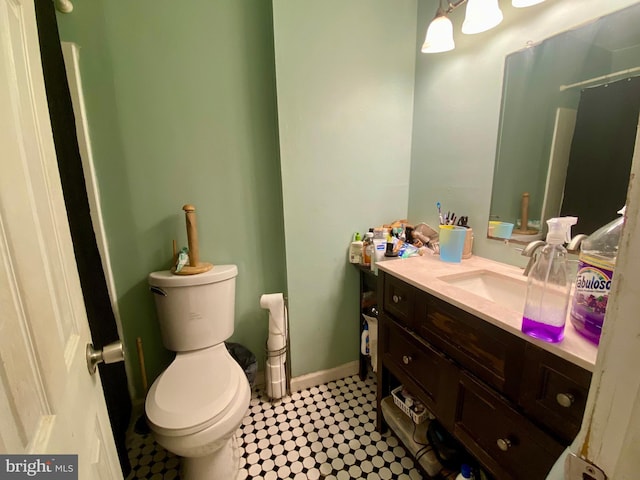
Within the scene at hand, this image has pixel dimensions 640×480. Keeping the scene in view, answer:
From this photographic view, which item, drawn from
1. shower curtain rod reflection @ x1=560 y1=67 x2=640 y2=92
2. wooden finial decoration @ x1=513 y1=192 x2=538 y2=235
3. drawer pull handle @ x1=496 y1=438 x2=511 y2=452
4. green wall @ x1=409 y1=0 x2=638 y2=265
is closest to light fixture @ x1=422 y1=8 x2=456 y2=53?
green wall @ x1=409 y1=0 x2=638 y2=265

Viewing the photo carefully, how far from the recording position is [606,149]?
0.87 meters

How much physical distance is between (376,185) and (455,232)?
57 centimetres

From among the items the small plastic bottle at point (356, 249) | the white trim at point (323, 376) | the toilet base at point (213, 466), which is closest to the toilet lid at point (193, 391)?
the toilet base at point (213, 466)

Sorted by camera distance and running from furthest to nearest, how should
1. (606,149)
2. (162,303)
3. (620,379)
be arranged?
1. (162,303)
2. (606,149)
3. (620,379)

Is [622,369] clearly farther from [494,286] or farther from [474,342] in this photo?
[494,286]

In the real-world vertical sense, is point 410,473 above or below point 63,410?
below

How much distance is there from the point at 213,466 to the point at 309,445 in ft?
1.47

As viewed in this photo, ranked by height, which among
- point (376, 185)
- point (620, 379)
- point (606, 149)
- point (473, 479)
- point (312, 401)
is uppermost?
point (606, 149)

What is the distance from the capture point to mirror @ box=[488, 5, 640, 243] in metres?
0.83

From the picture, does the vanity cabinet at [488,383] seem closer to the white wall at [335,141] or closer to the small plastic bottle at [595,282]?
the small plastic bottle at [595,282]

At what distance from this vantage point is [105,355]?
56 centimetres

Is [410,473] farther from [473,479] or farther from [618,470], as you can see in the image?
[618,470]

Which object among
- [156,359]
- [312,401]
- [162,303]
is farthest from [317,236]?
[156,359]

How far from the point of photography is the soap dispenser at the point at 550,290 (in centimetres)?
64
